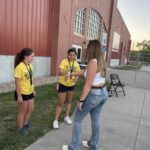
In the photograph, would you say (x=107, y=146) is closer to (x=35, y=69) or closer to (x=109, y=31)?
(x=35, y=69)

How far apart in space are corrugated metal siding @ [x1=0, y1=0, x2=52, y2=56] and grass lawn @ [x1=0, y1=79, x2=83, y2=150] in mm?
3063

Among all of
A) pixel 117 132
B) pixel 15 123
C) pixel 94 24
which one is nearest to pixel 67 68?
pixel 15 123

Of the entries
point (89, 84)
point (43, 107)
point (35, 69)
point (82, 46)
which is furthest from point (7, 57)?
point (82, 46)

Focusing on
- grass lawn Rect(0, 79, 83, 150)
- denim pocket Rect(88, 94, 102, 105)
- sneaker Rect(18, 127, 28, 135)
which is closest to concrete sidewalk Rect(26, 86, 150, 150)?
grass lawn Rect(0, 79, 83, 150)

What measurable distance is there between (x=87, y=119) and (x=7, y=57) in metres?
5.52

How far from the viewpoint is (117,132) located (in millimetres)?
5168

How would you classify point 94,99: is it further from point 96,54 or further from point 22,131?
point 22,131

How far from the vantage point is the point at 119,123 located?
585cm

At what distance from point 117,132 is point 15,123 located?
2.21 m

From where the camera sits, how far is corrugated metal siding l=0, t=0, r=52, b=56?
31.9ft

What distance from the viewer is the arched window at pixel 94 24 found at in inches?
803

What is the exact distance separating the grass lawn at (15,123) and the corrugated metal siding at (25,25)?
3063 mm

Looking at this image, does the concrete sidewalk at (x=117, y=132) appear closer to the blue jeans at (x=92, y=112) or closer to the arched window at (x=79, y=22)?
the blue jeans at (x=92, y=112)

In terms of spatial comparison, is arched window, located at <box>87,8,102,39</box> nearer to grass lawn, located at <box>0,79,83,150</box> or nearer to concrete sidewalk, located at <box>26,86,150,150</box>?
grass lawn, located at <box>0,79,83,150</box>
